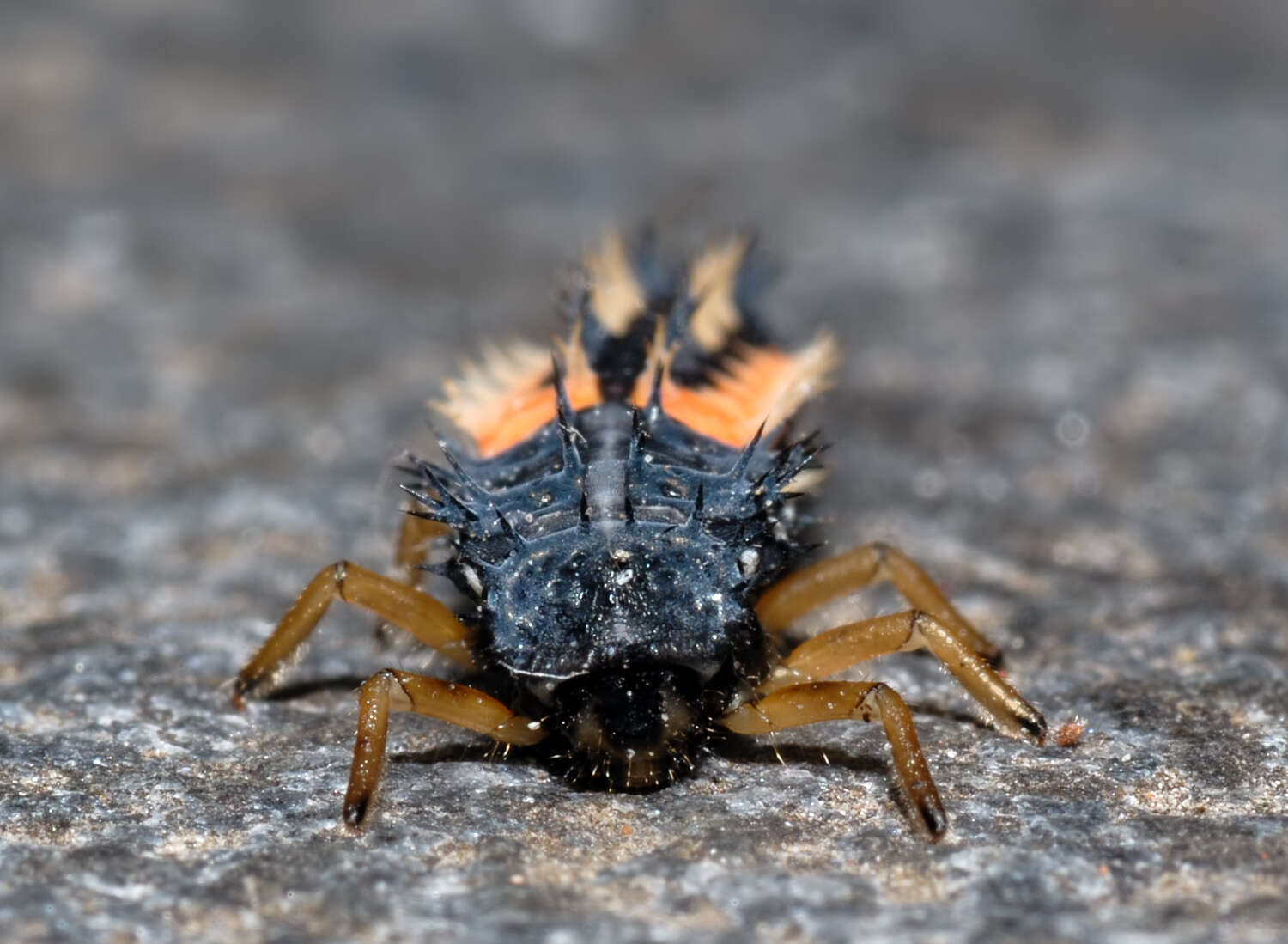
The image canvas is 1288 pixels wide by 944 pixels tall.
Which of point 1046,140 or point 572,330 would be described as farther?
point 1046,140

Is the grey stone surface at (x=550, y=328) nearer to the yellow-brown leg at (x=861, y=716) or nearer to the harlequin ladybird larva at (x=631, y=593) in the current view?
the yellow-brown leg at (x=861, y=716)

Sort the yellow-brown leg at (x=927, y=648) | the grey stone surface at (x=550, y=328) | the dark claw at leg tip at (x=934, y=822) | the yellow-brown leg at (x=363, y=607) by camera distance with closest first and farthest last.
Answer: the grey stone surface at (x=550, y=328), the dark claw at leg tip at (x=934, y=822), the yellow-brown leg at (x=927, y=648), the yellow-brown leg at (x=363, y=607)

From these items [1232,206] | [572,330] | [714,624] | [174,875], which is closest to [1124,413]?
[1232,206]

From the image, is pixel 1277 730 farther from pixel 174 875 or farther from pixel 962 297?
pixel 962 297

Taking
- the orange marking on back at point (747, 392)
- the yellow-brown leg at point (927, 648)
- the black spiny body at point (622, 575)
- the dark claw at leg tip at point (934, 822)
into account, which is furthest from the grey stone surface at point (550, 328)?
the orange marking on back at point (747, 392)

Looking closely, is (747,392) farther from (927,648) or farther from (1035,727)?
(1035,727)

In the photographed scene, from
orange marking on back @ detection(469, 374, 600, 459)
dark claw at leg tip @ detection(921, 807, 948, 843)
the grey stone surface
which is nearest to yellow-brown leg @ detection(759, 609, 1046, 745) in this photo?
the grey stone surface

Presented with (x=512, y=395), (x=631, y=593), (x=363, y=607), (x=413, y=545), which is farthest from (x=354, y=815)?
(x=512, y=395)

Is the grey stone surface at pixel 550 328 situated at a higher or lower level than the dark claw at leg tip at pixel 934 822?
higher
